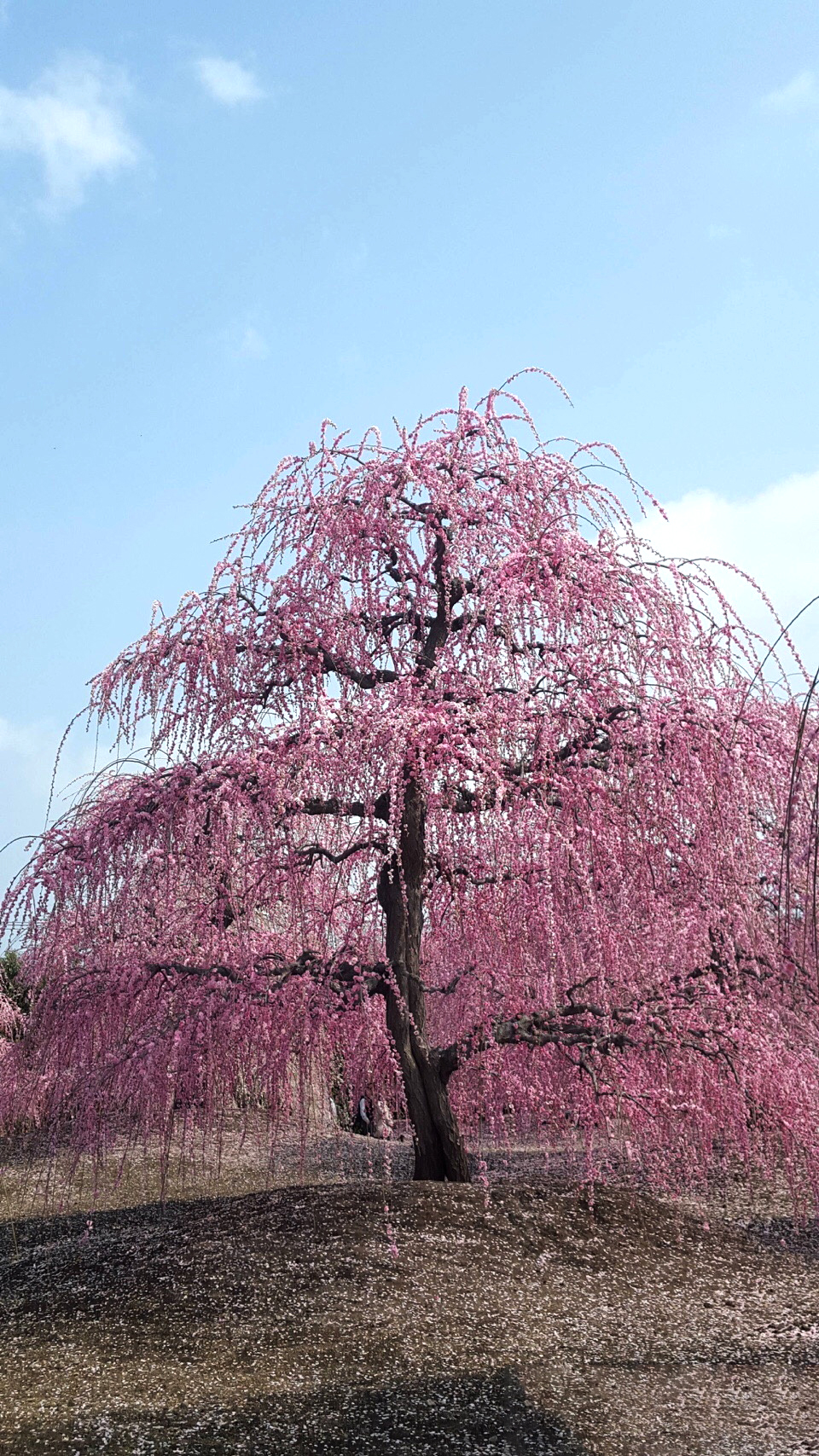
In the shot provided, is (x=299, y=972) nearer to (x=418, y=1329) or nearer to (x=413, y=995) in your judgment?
(x=413, y=995)

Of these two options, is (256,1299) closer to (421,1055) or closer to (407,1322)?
(407,1322)

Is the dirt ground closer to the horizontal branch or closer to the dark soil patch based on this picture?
the dark soil patch

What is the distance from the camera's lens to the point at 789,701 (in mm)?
8320

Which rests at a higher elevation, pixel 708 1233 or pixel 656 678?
pixel 656 678

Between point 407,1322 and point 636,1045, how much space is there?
7.93 feet

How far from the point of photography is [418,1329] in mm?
5820

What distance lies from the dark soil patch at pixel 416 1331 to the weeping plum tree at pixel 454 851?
2.39 ft

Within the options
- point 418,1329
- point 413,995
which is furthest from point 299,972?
point 418,1329

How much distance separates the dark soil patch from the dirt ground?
15mm

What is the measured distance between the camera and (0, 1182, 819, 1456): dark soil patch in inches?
195

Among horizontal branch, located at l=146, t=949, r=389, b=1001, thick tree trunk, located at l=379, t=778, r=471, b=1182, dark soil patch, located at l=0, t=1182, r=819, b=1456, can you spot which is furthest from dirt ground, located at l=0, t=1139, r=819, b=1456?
horizontal branch, located at l=146, t=949, r=389, b=1001

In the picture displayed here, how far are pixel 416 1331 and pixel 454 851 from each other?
2388 mm

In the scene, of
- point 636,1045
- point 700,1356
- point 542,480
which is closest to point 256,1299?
point 700,1356

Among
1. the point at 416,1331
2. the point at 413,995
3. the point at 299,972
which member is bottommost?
the point at 416,1331
